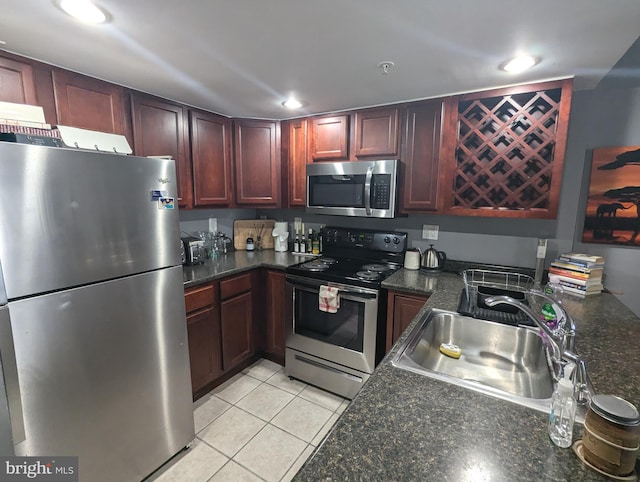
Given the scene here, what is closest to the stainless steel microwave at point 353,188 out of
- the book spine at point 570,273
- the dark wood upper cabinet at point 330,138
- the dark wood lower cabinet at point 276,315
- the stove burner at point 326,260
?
the dark wood upper cabinet at point 330,138

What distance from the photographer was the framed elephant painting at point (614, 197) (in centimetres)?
181

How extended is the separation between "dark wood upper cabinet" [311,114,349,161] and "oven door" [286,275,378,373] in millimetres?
1054

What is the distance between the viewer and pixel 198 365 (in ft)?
7.04

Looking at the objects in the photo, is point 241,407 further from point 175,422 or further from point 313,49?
point 313,49

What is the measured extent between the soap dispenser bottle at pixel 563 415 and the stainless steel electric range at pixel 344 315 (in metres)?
1.33

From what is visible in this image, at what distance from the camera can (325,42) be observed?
4.59 feet

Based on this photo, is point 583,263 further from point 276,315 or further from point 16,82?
point 16,82

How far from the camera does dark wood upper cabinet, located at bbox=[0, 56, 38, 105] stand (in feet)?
4.84

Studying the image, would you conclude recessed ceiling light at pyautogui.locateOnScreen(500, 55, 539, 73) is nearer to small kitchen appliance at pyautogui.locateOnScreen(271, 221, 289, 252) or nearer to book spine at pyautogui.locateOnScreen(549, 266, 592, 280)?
book spine at pyautogui.locateOnScreen(549, 266, 592, 280)

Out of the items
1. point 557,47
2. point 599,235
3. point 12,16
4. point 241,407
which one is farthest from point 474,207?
point 12,16

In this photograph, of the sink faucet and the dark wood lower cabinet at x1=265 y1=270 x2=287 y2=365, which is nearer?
the sink faucet

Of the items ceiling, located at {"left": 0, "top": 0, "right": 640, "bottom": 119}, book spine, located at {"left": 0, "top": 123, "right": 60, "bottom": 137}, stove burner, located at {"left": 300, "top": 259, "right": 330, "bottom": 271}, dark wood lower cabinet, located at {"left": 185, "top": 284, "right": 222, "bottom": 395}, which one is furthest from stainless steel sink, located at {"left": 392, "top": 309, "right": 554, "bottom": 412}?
book spine, located at {"left": 0, "top": 123, "right": 60, "bottom": 137}

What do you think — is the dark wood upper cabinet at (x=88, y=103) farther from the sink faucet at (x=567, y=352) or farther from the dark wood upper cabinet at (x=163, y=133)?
the sink faucet at (x=567, y=352)

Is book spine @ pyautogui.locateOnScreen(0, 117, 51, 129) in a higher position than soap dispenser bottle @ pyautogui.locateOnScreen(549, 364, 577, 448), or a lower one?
higher
